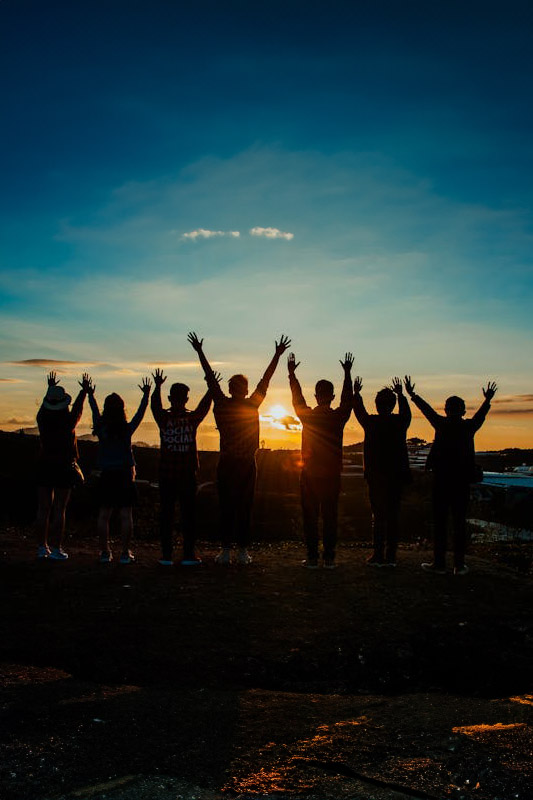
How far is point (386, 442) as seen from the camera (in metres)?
8.14

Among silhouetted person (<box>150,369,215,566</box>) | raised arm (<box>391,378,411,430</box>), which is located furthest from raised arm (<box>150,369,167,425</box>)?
raised arm (<box>391,378,411,430</box>)

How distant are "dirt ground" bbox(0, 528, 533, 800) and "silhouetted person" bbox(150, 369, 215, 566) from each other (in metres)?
0.46

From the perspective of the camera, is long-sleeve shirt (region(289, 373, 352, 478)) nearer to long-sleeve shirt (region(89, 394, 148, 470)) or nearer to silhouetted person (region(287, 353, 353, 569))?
silhouetted person (region(287, 353, 353, 569))

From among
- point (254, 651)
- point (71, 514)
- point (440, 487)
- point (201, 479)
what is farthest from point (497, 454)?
point (254, 651)

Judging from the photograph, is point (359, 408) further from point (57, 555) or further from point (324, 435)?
point (57, 555)

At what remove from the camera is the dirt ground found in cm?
344

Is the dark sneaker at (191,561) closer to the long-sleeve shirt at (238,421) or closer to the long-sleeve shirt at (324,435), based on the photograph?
the long-sleeve shirt at (238,421)

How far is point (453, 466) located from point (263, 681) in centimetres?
388

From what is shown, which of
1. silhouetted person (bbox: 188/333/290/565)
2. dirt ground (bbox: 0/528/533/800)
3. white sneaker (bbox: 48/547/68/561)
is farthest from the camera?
white sneaker (bbox: 48/547/68/561)

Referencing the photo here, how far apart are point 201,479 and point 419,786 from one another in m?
20.2

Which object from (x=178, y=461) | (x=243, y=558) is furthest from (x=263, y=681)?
(x=178, y=461)

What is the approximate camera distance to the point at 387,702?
15.1ft

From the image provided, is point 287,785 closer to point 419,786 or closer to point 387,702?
point 419,786

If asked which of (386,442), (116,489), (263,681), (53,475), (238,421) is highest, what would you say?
(238,421)
